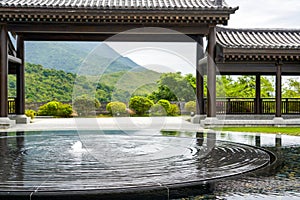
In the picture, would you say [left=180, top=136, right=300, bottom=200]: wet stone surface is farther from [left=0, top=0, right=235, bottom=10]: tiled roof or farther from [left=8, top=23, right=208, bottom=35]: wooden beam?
[left=8, top=23, right=208, bottom=35]: wooden beam

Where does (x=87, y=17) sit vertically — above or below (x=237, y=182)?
above

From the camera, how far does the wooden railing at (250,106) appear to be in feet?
74.2

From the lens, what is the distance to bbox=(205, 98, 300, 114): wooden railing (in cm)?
2262

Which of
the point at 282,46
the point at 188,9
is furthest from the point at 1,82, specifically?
the point at 282,46

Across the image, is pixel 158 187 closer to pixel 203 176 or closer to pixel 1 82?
pixel 203 176

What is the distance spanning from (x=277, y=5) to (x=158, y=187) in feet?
133

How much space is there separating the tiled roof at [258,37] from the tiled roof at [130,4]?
2.74 meters

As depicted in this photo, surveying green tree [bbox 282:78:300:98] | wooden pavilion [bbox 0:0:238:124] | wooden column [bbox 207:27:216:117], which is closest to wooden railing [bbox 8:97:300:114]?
wooden column [bbox 207:27:216:117]

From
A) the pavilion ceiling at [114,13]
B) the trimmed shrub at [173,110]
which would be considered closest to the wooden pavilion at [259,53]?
the pavilion ceiling at [114,13]

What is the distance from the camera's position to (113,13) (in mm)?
17266

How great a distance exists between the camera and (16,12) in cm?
1697

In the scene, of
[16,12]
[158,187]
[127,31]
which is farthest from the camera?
[127,31]

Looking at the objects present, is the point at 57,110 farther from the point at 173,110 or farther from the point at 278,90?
the point at 278,90

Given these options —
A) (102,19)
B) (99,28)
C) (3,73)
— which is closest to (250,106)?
(99,28)
